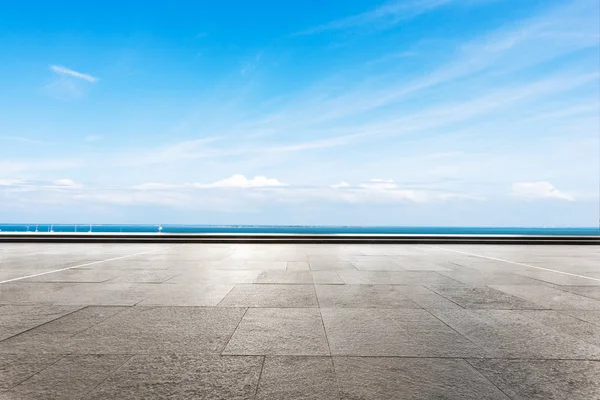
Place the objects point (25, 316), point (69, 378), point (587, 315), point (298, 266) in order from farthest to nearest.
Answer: point (298, 266), point (587, 315), point (25, 316), point (69, 378)

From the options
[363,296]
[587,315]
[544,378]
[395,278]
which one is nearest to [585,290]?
[587,315]

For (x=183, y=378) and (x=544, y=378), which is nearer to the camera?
(x=183, y=378)

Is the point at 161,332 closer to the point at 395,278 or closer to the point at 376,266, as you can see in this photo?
the point at 395,278

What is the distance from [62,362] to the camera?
4223mm

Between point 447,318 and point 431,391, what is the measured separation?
9.91ft

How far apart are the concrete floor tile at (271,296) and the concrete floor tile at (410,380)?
9.86 feet

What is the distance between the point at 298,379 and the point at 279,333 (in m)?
1.57

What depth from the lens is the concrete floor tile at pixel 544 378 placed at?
3580 mm

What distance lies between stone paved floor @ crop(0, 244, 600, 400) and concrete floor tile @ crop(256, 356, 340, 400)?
0.8 inches

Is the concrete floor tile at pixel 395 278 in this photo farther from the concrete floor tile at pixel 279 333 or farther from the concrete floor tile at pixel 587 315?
the concrete floor tile at pixel 279 333

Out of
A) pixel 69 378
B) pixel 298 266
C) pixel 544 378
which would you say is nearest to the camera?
pixel 69 378

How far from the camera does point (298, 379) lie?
3.83 m

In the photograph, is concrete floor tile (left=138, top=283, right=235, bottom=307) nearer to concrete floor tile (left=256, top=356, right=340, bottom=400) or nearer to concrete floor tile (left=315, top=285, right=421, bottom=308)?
concrete floor tile (left=315, top=285, right=421, bottom=308)

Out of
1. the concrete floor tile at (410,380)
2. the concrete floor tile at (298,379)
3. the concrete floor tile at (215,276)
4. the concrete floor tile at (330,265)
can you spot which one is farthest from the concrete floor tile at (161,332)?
the concrete floor tile at (330,265)
